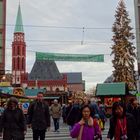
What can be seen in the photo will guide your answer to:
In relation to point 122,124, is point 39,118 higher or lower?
higher

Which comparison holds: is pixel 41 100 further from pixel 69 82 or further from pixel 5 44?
pixel 69 82

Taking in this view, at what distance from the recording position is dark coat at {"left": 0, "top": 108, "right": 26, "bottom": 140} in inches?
396

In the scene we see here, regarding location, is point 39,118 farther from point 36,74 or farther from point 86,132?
point 36,74

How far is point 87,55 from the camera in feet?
113

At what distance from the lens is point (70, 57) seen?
3406cm

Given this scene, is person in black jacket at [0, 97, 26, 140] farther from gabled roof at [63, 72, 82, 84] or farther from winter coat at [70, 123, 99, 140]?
gabled roof at [63, 72, 82, 84]

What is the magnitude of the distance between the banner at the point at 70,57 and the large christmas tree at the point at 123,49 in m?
27.2

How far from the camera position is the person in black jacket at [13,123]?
10.0 metres

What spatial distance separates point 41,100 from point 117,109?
4464mm

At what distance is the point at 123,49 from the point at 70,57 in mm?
30845

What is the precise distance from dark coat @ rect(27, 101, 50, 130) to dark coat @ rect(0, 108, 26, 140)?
→ 2103 millimetres

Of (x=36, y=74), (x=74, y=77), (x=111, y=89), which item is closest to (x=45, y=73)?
(x=36, y=74)

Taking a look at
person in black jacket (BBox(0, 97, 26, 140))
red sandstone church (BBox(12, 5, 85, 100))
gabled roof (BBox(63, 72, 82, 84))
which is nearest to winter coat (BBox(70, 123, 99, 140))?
person in black jacket (BBox(0, 97, 26, 140))

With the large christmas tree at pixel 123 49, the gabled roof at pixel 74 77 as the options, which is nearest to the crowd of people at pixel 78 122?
the large christmas tree at pixel 123 49
